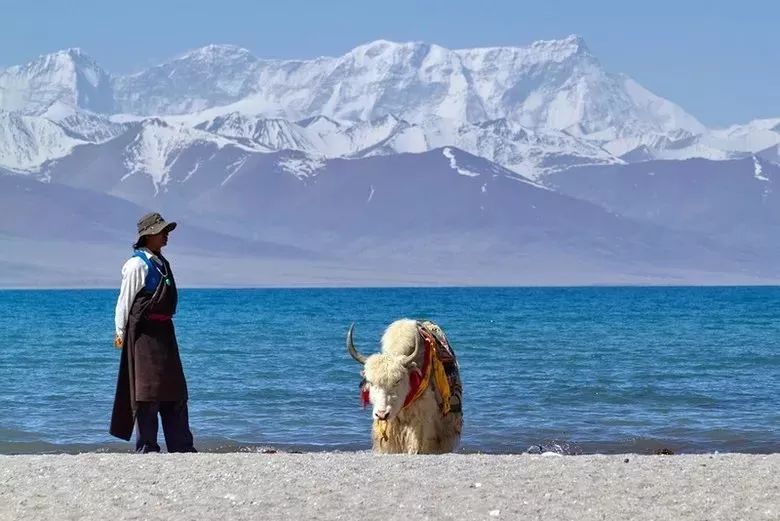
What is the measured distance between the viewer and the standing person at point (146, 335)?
26.2 feet

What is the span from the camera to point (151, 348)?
317 inches

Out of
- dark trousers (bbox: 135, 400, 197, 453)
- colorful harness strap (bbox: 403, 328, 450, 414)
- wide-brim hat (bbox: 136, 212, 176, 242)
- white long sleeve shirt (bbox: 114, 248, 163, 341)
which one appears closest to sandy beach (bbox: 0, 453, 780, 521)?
dark trousers (bbox: 135, 400, 197, 453)

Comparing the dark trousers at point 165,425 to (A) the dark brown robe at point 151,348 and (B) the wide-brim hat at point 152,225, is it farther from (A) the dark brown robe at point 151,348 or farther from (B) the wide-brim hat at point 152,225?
(B) the wide-brim hat at point 152,225

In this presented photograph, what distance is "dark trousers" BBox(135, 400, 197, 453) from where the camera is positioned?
26.9ft

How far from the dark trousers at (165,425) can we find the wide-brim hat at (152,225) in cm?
88

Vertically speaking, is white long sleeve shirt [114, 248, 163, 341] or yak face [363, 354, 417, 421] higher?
white long sleeve shirt [114, 248, 163, 341]

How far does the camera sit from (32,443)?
39.4 feet

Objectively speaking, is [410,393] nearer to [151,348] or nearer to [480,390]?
[151,348]

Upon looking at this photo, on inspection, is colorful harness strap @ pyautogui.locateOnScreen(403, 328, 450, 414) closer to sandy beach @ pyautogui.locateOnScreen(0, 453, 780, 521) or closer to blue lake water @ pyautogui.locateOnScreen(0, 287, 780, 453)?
sandy beach @ pyautogui.locateOnScreen(0, 453, 780, 521)

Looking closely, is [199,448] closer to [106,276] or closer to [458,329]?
[458,329]

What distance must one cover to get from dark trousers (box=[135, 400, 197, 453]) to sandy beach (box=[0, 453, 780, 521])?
0.97 feet

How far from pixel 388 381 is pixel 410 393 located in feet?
0.62

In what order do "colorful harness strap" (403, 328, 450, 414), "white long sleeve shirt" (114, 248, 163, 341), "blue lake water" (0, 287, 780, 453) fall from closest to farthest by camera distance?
"white long sleeve shirt" (114, 248, 163, 341) < "colorful harness strap" (403, 328, 450, 414) < "blue lake water" (0, 287, 780, 453)

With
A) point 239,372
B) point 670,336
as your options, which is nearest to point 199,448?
point 239,372
